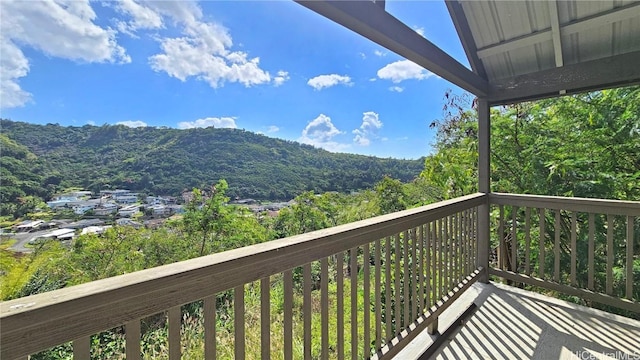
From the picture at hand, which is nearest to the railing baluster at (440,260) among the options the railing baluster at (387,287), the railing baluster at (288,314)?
the railing baluster at (387,287)

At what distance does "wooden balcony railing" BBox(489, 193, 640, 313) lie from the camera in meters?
2.40

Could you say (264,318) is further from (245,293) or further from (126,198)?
(126,198)

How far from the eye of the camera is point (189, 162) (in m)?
7.38

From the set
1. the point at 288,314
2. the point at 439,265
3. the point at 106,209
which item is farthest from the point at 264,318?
the point at 106,209

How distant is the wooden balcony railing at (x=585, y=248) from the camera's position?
2.40 meters

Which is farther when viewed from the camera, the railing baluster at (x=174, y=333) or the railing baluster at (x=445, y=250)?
the railing baluster at (x=445, y=250)

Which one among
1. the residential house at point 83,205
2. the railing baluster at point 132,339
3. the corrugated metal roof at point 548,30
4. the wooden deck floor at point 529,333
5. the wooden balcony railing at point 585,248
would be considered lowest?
the wooden deck floor at point 529,333

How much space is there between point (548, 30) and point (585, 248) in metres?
2.22

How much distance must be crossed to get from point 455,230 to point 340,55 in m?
14.5

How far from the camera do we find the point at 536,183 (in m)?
3.73

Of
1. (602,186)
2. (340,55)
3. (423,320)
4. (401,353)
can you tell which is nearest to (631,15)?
(602,186)

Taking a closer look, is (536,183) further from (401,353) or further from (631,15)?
(401,353)

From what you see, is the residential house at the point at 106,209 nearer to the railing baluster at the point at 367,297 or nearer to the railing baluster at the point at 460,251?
the railing baluster at the point at 367,297

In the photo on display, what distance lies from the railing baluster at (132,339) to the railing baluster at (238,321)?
0.30 m
